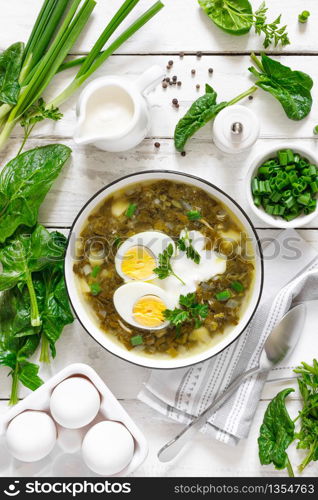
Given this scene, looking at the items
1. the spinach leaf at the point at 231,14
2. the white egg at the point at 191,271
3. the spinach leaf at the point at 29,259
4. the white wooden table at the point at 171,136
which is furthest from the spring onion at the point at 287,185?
the spinach leaf at the point at 29,259

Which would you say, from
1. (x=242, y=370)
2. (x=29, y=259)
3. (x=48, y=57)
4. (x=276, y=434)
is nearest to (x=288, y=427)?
(x=276, y=434)

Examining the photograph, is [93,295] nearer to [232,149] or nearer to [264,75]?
[232,149]

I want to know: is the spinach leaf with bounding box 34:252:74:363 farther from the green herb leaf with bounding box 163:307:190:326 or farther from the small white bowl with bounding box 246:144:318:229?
the small white bowl with bounding box 246:144:318:229

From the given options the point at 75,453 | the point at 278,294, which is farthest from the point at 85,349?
the point at 278,294

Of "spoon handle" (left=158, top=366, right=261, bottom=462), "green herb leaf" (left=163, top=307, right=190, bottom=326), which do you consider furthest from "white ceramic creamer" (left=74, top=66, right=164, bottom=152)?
"spoon handle" (left=158, top=366, right=261, bottom=462)

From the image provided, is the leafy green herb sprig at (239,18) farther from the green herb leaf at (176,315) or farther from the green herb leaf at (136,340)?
the green herb leaf at (136,340)
